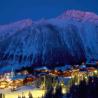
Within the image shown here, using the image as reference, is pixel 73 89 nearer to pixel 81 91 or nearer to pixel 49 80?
pixel 81 91

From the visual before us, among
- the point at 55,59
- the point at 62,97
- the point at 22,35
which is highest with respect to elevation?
the point at 22,35

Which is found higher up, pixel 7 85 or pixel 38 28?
pixel 38 28

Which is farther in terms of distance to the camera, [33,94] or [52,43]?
[52,43]

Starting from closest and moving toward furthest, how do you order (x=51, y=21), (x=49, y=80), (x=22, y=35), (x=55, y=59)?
1. (x=49, y=80)
2. (x=55, y=59)
3. (x=22, y=35)
4. (x=51, y=21)

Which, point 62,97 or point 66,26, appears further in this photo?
point 66,26

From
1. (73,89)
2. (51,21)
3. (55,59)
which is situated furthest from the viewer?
(51,21)

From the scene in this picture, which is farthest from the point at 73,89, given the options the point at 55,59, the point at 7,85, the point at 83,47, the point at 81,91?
the point at 83,47

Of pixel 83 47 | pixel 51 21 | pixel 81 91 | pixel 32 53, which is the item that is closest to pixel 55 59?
pixel 32 53

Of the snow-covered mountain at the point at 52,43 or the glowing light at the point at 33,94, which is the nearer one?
the glowing light at the point at 33,94

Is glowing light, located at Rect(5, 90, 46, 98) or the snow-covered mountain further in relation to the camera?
the snow-covered mountain
